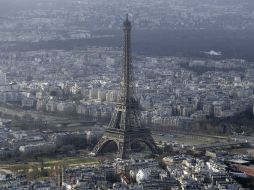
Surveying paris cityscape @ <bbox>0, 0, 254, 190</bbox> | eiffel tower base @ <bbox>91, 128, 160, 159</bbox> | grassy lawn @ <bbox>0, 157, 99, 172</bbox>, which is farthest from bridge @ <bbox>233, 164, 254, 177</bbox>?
grassy lawn @ <bbox>0, 157, 99, 172</bbox>

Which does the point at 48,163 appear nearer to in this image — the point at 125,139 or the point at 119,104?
the point at 125,139

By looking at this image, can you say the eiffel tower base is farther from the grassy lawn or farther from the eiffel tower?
the grassy lawn

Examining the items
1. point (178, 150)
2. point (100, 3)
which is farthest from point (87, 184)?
point (100, 3)

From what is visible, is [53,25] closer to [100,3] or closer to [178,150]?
[100,3]

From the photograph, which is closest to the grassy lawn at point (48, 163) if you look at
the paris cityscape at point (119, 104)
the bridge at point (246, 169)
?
the paris cityscape at point (119, 104)

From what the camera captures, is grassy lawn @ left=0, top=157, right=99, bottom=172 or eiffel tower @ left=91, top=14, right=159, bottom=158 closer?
grassy lawn @ left=0, top=157, right=99, bottom=172

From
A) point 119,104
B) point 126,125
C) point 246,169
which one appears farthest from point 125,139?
point 246,169

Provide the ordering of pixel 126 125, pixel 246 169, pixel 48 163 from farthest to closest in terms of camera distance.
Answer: pixel 126 125 → pixel 48 163 → pixel 246 169
